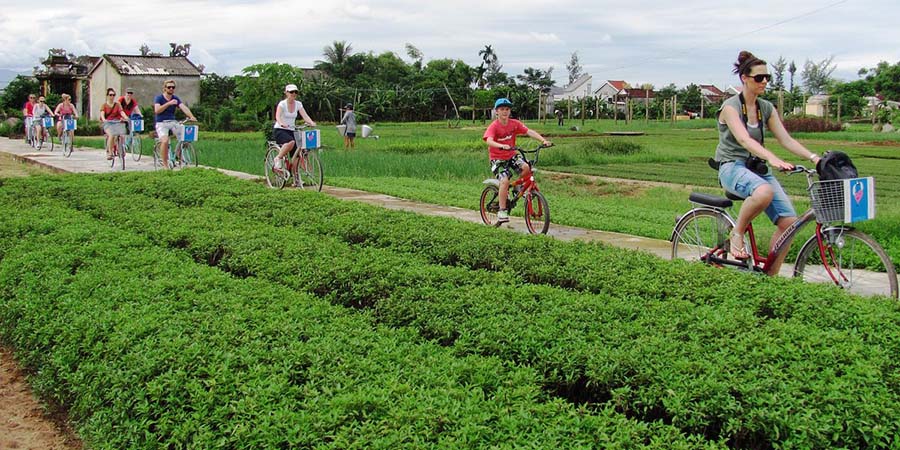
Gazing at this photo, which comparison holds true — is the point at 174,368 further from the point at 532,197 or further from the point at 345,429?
the point at 532,197

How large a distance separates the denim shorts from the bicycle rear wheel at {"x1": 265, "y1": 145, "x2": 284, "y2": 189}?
326 inches

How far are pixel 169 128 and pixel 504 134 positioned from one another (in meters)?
8.41

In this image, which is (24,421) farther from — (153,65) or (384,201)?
(153,65)

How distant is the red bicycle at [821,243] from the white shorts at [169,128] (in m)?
11.0

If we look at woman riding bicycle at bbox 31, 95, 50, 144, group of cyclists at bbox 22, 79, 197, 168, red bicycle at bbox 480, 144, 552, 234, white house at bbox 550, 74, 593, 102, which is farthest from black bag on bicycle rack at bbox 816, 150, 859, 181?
white house at bbox 550, 74, 593, 102

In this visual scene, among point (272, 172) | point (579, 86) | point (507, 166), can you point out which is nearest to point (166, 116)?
point (272, 172)

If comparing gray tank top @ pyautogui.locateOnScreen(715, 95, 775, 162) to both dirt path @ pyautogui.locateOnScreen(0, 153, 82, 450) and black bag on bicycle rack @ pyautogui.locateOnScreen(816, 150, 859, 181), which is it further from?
dirt path @ pyautogui.locateOnScreen(0, 153, 82, 450)

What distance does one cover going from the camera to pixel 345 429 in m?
3.18

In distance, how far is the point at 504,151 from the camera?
9.18 m

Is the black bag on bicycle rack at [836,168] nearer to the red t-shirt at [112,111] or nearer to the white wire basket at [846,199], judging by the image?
the white wire basket at [846,199]

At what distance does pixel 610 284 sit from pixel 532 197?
12.2 ft

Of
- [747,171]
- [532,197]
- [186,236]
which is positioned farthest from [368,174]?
[747,171]

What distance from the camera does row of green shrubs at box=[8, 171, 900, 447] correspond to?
344 centimetres

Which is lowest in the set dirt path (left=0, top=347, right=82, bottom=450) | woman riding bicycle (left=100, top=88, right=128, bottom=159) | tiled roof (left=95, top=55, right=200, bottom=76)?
dirt path (left=0, top=347, right=82, bottom=450)
